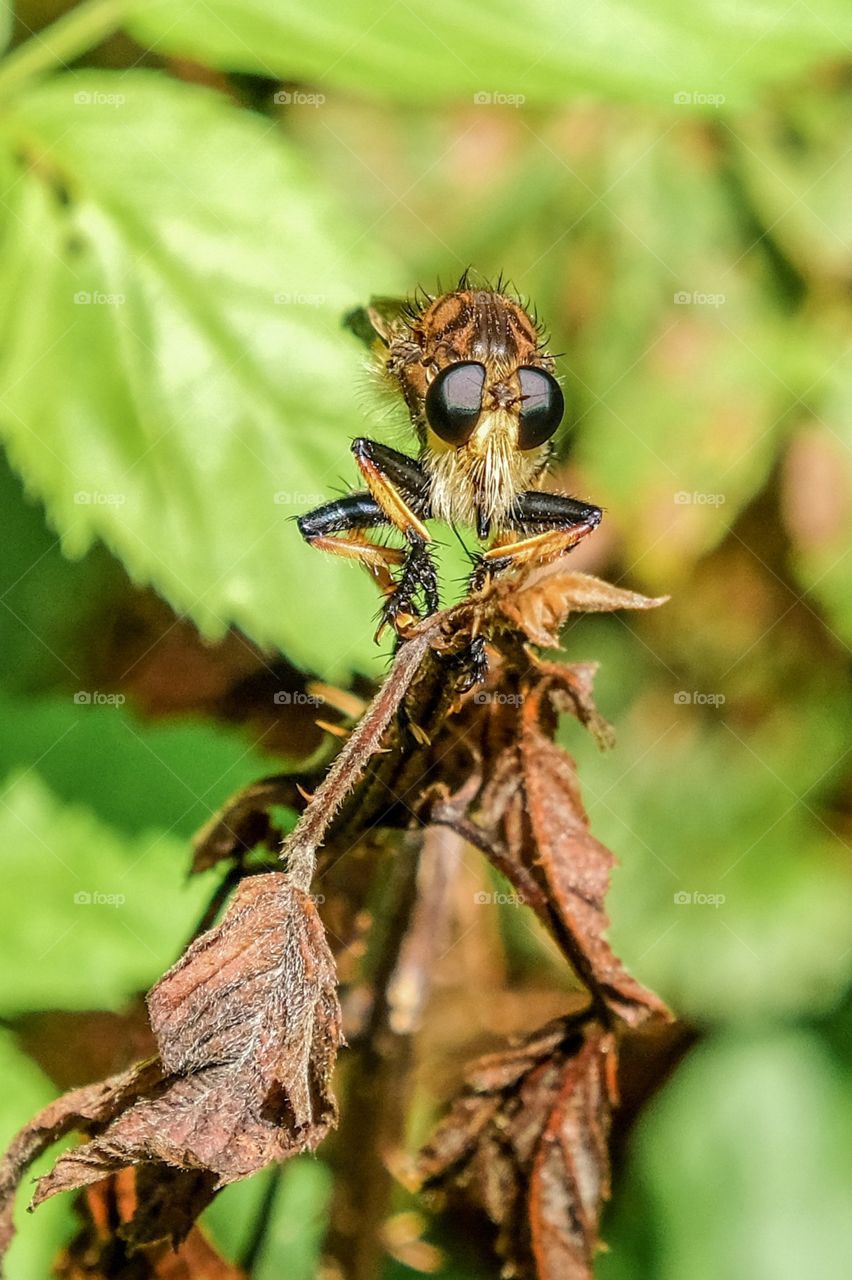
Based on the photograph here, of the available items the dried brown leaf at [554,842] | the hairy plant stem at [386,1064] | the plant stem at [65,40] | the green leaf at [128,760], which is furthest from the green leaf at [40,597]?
the dried brown leaf at [554,842]

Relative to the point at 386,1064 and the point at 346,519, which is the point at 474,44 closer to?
the point at 346,519

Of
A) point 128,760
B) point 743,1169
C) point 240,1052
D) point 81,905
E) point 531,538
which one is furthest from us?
point 743,1169

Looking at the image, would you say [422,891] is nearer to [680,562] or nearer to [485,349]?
[485,349]

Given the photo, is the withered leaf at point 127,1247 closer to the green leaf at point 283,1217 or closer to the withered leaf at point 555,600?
the green leaf at point 283,1217

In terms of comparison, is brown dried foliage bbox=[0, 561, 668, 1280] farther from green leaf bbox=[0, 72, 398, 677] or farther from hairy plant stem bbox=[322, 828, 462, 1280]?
green leaf bbox=[0, 72, 398, 677]

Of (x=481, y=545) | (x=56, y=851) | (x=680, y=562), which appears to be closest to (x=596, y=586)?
(x=481, y=545)

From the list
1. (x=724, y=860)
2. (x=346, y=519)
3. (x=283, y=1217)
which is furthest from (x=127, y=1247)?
(x=724, y=860)
